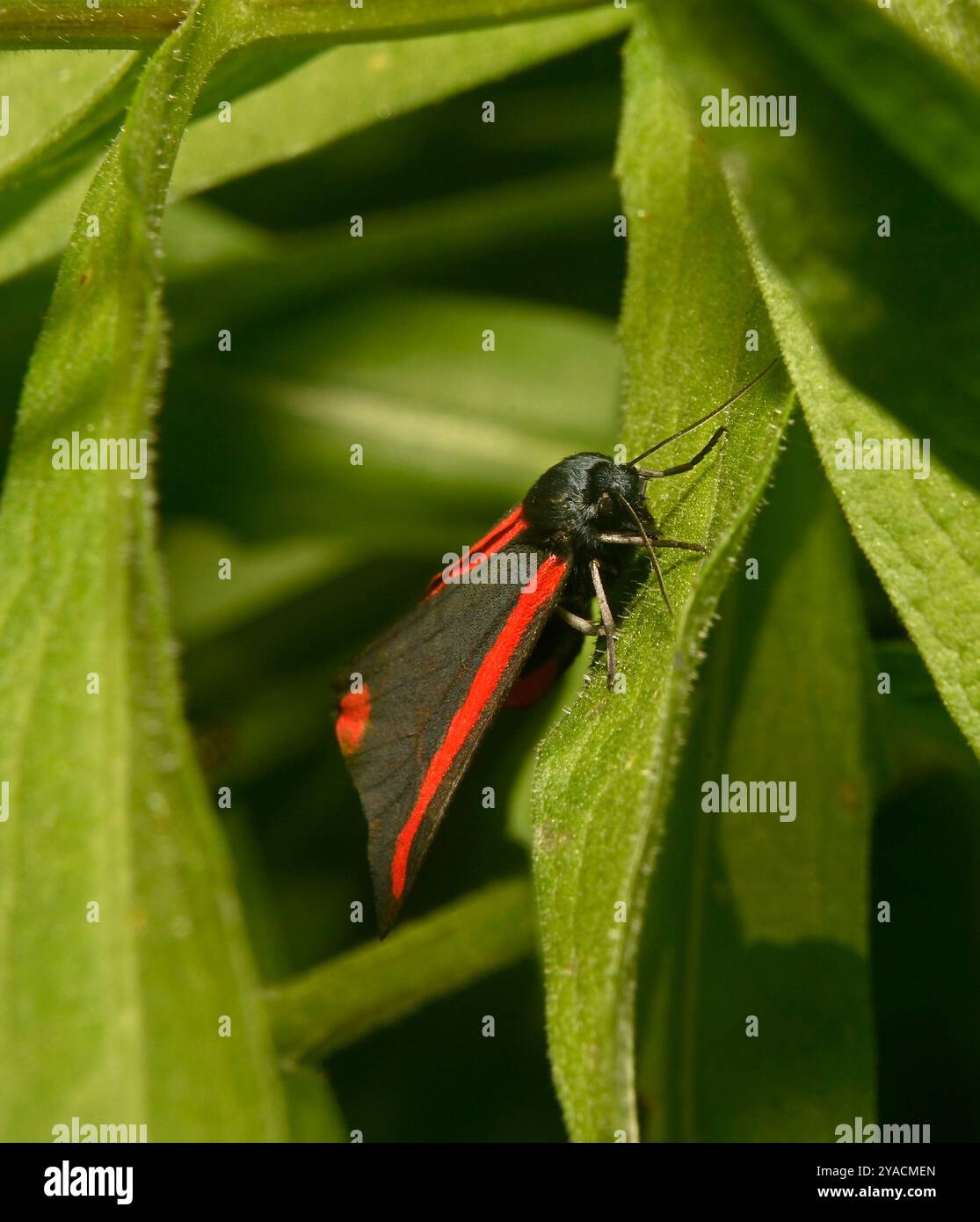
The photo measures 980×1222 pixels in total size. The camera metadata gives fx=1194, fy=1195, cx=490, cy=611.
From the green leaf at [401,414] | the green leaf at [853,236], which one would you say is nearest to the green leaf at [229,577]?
the green leaf at [401,414]

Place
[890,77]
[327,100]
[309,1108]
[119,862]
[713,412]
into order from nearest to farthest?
[890,77] < [119,862] < [713,412] < [309,1108] < [327,100]

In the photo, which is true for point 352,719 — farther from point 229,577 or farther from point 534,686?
point 229,577

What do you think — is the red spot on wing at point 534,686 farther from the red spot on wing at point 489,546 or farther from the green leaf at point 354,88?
the green leaf at point 354,88

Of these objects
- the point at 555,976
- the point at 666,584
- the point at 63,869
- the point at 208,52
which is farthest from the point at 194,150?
the point at 555,976

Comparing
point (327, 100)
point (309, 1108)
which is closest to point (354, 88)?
point (327, 100)

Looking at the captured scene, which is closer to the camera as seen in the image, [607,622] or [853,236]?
[853,236]

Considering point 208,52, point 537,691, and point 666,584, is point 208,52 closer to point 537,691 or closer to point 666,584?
point 666,584
